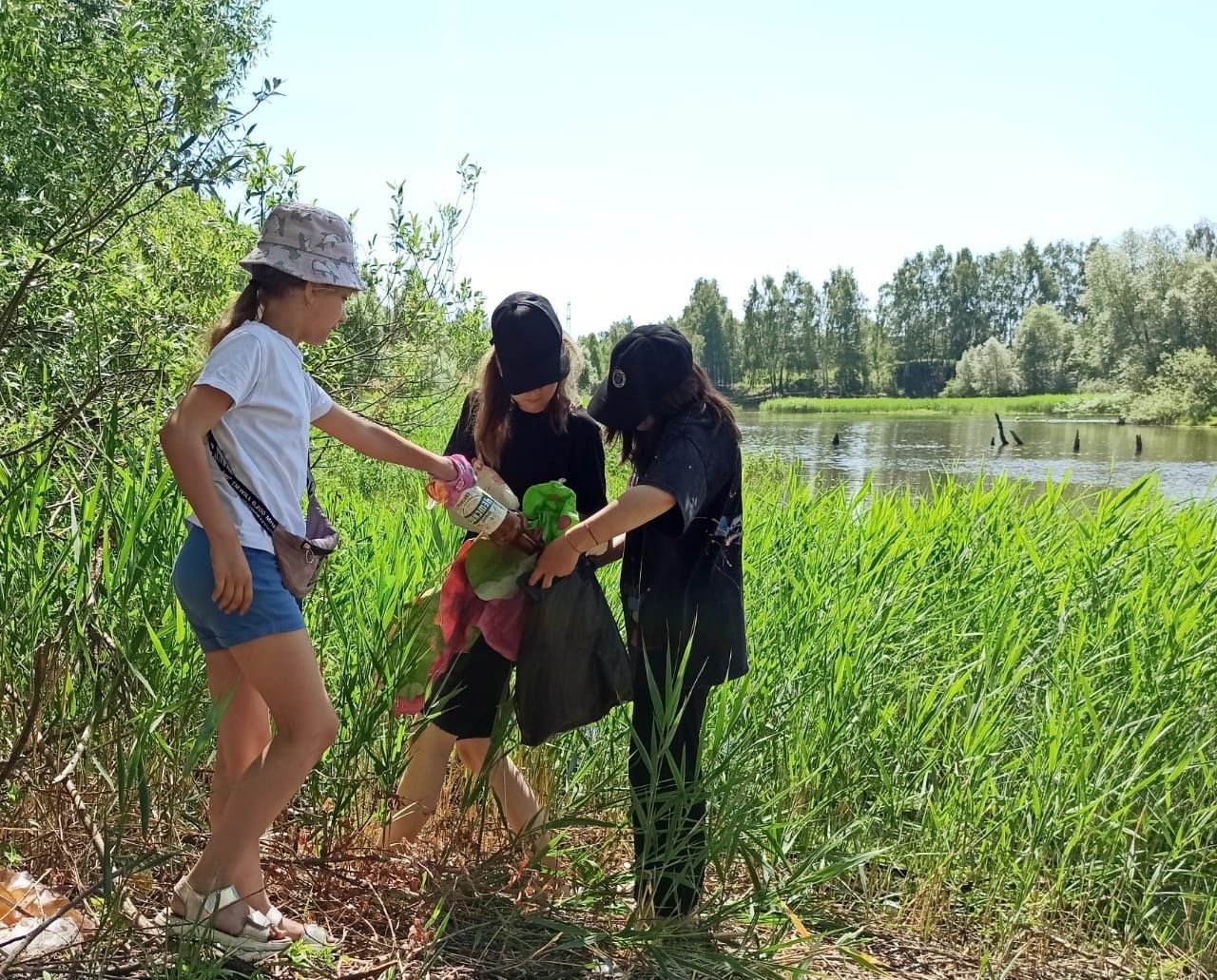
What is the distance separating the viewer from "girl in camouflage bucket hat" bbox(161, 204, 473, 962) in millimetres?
1678

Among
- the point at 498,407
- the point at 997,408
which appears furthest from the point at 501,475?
the point at 997,408

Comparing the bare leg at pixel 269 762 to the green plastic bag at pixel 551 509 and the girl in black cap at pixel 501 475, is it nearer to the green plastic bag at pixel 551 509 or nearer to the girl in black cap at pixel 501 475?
the girl in black cap at pixel 501 475

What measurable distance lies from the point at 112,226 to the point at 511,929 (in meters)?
2.85

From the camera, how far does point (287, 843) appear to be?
7.53 feet

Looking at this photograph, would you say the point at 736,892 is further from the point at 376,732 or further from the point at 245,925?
the point at 245,925

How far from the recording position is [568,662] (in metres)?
2.18

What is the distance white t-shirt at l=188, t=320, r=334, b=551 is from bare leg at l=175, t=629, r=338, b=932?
7.7 inches

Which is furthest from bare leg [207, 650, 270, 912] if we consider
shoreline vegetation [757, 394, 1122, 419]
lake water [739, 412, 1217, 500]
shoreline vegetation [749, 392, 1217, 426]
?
shoreline vegetation [757, 394, 1122, 419]

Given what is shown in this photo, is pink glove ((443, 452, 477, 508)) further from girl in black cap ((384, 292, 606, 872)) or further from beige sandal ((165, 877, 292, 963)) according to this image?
beige sandal ((165, 877, 292, 963))

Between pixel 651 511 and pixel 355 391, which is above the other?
pixel 355 391

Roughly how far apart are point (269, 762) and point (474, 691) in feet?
2.21

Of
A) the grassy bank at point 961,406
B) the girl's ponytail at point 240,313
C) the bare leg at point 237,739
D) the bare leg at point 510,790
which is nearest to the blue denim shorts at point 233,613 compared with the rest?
the bare leg at point 237,739

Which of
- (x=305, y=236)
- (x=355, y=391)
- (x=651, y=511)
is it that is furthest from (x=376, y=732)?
(x=355, y=391)

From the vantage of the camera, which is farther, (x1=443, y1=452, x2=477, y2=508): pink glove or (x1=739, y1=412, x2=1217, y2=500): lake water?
(x1=739, y1=412, x2=1217, y2=500): lake water
